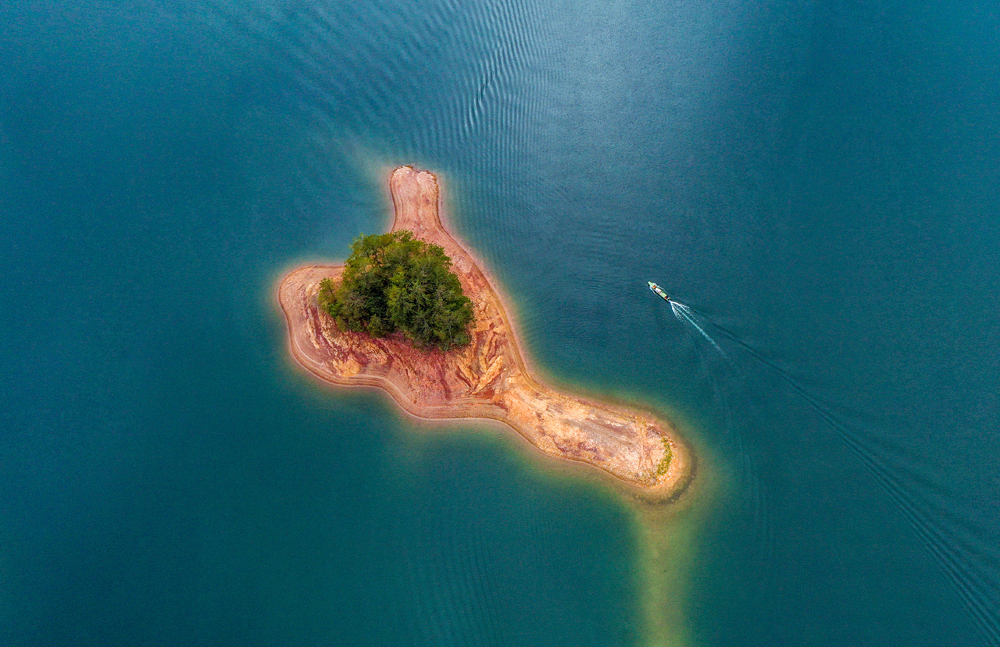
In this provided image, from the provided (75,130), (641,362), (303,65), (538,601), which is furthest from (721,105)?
(75,130)

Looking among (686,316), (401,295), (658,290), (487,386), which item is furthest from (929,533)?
→ (401,295)

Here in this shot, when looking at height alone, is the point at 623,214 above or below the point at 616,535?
above

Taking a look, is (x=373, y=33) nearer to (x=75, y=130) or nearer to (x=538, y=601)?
(x=75, y=130)

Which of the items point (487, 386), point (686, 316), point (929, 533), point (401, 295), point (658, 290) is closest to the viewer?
point (929, 533)

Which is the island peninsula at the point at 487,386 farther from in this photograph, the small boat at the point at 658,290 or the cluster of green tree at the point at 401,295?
the small boat at the point at 658,290

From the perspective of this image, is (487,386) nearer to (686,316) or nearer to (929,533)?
(686,316)

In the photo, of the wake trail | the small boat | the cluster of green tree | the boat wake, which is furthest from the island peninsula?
the wake trail

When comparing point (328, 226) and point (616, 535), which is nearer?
point (616, 535)
